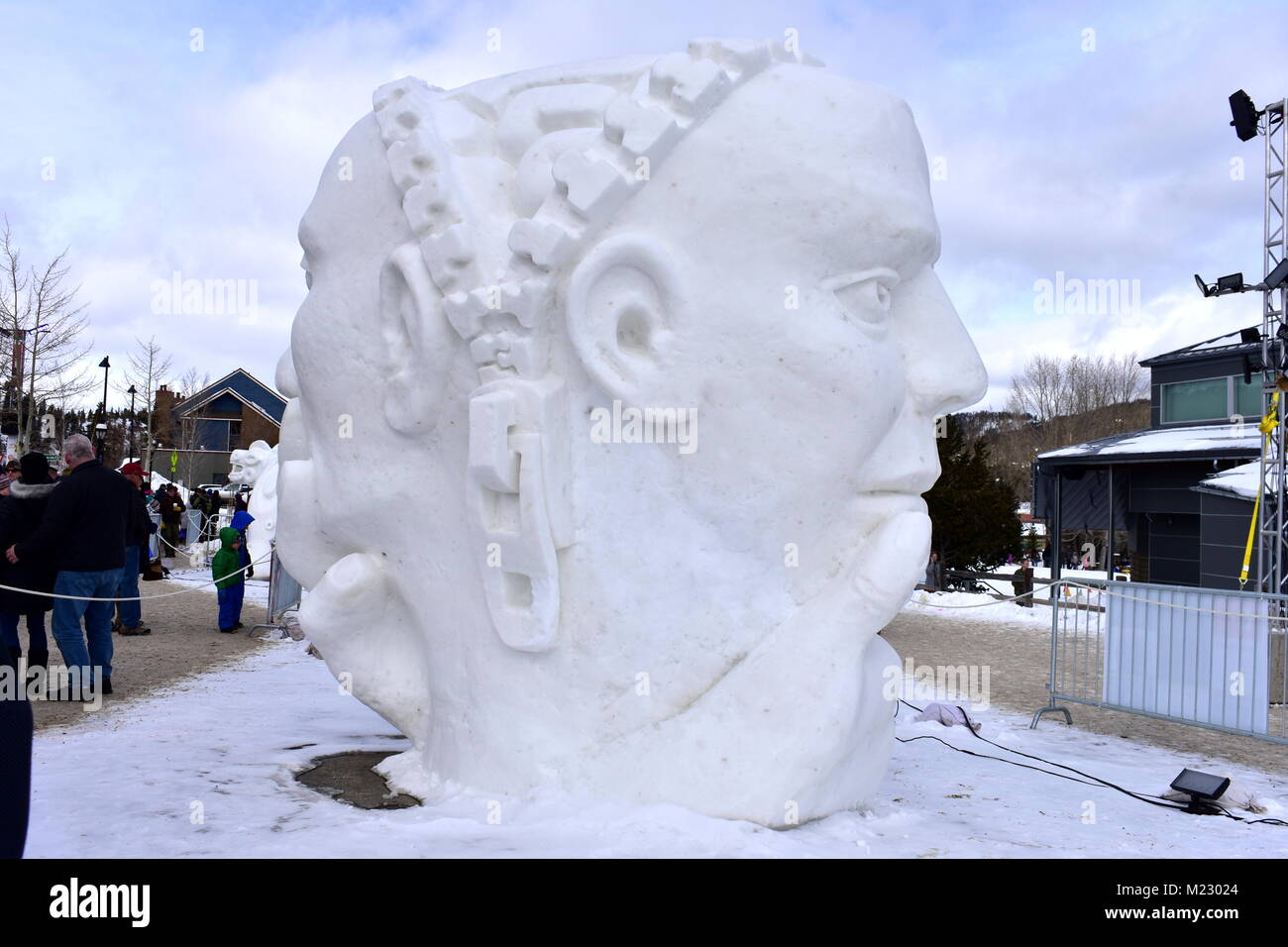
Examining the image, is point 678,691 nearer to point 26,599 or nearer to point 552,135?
point 552,135

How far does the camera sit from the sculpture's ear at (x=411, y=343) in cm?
425

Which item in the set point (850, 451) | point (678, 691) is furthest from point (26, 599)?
point (850, 451)

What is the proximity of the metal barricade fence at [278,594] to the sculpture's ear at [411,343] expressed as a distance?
8.04 m

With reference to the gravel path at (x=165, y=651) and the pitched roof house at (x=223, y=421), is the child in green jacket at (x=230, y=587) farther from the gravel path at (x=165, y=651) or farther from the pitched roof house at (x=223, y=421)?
the pitched roof house at (x=223, y=421)

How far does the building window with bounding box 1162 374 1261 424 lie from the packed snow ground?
15.2 metres

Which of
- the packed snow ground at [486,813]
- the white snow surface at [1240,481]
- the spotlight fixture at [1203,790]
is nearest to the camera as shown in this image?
the packed snow ground at [486,813]

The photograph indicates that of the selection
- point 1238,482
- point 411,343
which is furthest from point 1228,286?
point 411,343

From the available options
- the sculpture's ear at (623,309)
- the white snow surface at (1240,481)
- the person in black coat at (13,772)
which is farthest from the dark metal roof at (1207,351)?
the person in black coat at (13,772)

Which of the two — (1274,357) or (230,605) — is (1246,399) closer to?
(1274,357)

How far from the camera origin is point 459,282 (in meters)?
4.17

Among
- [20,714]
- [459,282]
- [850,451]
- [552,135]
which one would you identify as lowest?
[20,714]

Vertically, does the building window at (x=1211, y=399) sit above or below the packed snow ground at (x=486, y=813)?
above

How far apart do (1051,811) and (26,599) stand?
264 inches

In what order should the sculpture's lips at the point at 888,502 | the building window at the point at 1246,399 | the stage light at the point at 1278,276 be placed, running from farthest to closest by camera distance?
the building window at the point at 1246,399, the stage light at the point at 1278,276, the sculpture's lips at the point at 888,502
